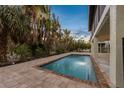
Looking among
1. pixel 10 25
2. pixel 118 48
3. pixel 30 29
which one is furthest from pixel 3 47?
pixel 118 48

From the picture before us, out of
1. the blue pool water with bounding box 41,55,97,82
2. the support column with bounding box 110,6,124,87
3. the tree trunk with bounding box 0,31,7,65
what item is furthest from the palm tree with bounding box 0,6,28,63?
→ the support column with bounding box 110,6,124,87

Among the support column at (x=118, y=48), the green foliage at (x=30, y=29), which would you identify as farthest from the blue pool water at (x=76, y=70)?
the green foliage at (x=30, y=29)

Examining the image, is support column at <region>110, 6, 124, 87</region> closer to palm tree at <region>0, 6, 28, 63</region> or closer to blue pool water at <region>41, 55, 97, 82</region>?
blue pool water at <region>41, 55, 97, 82</region>

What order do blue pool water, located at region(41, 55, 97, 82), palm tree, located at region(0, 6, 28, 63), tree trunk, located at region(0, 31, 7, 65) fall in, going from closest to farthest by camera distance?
blue pool water, located at region(41, 55, 97, 82), palm tree, located at region(0, 6, 28, 63), tree trunk, located at region(0, 31, 7, 65)

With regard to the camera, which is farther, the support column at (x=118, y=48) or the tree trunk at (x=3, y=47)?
the tree trunk at (x=3, y=47)

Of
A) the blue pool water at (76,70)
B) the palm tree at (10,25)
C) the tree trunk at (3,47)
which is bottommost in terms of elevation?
the blue pool water at (76,70)

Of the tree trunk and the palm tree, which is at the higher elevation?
the palm tree

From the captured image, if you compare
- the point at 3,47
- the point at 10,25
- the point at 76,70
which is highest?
the point at 10,25

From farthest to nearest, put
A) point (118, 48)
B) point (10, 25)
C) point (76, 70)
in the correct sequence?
point (10, 25)
point (76, 70)
point (118, 48)

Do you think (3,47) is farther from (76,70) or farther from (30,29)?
(76,70)

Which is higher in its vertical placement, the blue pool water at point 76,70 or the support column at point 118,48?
the support column at point 118,48

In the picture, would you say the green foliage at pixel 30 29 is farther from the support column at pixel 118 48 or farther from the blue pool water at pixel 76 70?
the support column at pixel 118 48

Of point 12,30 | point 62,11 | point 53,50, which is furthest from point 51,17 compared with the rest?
point 12,30
